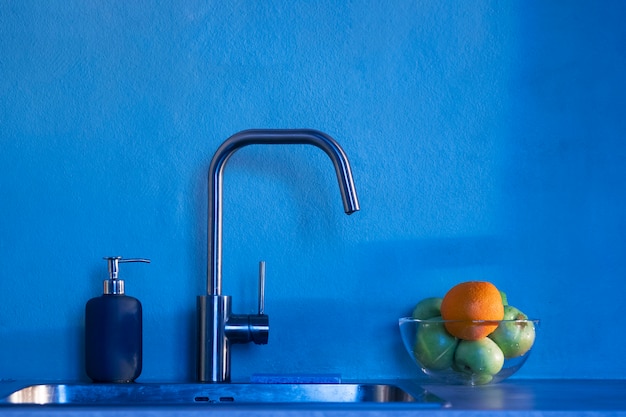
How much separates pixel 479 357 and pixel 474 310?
7cm

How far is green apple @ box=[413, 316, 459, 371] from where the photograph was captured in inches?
46.9

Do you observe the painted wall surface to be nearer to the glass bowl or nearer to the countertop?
the glass bowl

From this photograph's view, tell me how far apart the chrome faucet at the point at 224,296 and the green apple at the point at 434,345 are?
0.71 feet

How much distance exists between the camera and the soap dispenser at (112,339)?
4.06 feet

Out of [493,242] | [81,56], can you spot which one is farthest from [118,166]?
[493,242]

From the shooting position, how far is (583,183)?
1.39 m

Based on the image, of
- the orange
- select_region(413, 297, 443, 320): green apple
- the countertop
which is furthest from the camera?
select_region(413, 297, 443, 320): green apple

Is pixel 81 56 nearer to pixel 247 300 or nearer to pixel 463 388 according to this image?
pixel 247 300

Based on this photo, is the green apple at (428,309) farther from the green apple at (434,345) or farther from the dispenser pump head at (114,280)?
the dispenser pump head at (114,280)

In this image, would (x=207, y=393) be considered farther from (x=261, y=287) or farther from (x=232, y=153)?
(x=232, y=153)

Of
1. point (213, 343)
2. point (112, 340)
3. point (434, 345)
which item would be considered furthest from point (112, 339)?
point (434, 345)

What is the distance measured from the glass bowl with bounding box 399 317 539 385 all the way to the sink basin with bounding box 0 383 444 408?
7 centimetres

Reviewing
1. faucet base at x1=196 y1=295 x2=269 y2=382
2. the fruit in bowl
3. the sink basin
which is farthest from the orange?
faucet base at x1=196 y1=295 x2=269 y2=382

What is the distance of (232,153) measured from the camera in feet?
4.22
